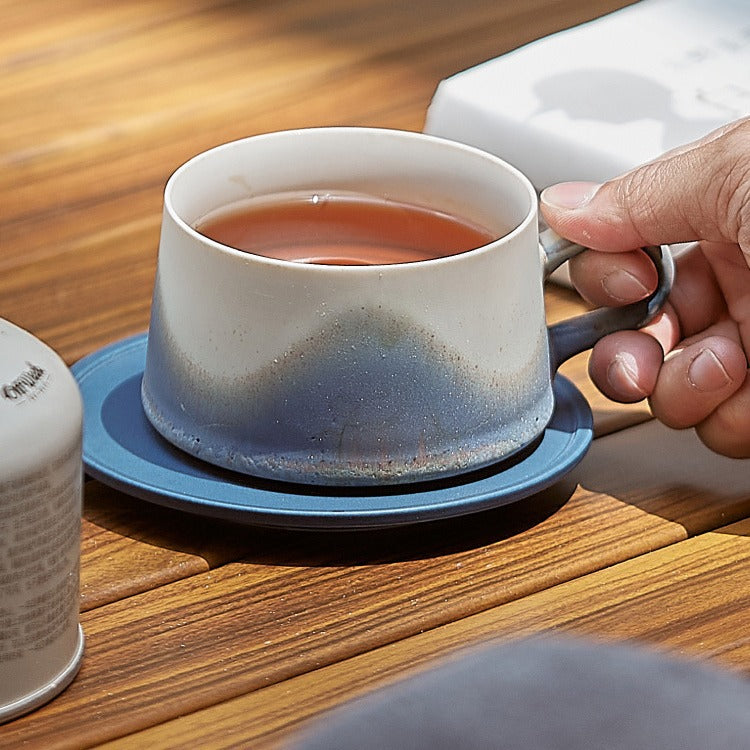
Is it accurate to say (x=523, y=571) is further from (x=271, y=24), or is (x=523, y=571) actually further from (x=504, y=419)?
(x=271, y=24)

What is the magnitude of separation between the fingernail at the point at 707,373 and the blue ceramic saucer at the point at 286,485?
0.27 feet

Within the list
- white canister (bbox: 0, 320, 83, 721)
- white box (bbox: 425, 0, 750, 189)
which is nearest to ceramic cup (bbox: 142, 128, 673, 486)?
white canister (bbox: 0, 320, 83, 721)

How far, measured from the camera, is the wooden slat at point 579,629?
422 millimetres

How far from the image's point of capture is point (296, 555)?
20.5 inches

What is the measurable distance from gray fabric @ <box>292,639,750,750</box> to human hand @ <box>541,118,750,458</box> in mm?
461

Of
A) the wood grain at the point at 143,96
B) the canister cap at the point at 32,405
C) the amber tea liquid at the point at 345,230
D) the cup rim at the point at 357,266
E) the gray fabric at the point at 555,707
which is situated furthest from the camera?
the wood grain at the point at 143,96

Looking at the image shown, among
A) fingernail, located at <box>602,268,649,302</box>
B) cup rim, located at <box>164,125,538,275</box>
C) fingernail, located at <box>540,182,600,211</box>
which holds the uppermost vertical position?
cup rim, located at <box>164,125,538,275</box>

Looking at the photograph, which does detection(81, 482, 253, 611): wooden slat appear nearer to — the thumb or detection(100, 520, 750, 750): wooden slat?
detection(100, 520, 750, 750): wooden slat

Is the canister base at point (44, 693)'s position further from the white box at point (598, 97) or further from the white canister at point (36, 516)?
the white box at point (598, 97)

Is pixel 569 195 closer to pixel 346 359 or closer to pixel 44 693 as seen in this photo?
pixel 346 359

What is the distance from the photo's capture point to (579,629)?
48 centimetres

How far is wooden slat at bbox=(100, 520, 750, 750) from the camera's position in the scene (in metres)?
0.42

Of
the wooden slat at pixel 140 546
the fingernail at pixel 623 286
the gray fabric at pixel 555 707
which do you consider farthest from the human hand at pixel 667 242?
the gray fabric at pixel 555 707

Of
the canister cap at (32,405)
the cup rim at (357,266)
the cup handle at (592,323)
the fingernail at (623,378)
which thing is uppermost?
the canister cap at (32,405)
